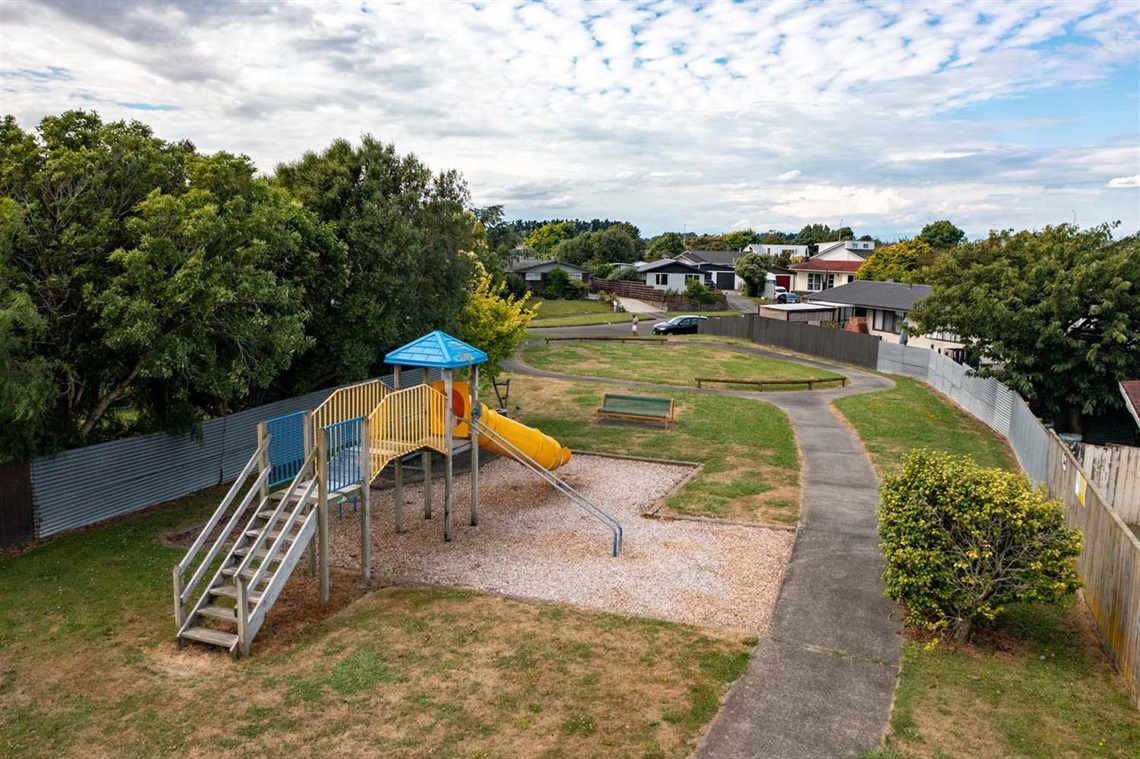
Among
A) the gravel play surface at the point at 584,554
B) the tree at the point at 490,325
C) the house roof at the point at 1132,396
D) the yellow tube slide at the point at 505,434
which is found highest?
the tree at the point at 490,325

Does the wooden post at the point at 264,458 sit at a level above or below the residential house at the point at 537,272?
below

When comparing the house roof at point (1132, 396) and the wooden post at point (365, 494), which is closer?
the wooden post at point (365, 494)

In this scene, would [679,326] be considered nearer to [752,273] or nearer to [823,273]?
[752,273]

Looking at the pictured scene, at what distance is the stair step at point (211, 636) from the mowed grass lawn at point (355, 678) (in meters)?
0.18

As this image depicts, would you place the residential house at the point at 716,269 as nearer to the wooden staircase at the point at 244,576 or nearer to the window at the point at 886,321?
the window at the point at 886,321

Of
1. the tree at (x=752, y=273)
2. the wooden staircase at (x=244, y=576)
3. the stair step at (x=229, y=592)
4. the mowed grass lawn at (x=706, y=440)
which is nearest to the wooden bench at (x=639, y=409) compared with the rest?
the mowed grass lawn at (x=706, y=440)

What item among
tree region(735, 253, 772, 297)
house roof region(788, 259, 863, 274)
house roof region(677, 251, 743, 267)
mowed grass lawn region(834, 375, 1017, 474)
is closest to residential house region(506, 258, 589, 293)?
tree region(735, 253, 772, 297)

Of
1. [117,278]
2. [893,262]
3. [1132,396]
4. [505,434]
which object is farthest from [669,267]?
[117,278]

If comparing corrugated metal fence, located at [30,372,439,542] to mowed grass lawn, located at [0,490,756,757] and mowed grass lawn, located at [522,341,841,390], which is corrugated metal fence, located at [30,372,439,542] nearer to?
mowed grass lawn, located at [0,490,756,757]

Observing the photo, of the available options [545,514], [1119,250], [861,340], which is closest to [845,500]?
[545,514]

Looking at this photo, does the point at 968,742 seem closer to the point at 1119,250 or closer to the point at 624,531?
the point at 624,531

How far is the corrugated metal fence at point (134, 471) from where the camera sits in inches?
643

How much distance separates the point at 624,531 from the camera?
17203mm

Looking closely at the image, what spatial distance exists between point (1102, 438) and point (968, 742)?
22440mm
